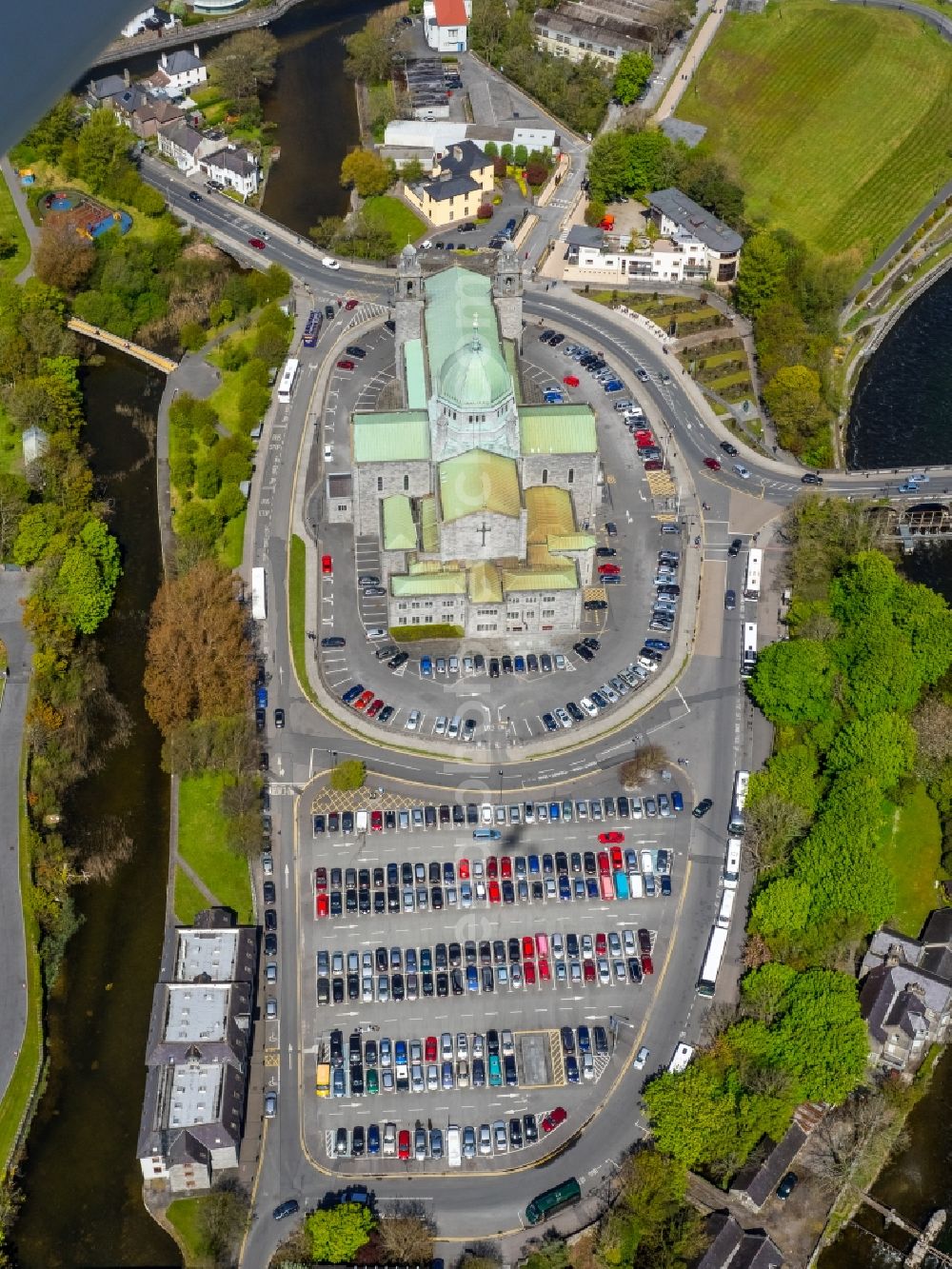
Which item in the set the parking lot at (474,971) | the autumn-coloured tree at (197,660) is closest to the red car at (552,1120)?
the parking lot at (474,971)

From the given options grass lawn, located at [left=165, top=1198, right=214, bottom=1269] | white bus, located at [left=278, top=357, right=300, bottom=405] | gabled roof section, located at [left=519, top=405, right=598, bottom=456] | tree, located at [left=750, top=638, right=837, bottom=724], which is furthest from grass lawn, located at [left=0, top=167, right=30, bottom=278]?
grass lawn, located at [left=165, top=1198, right=214, bottom=1269]

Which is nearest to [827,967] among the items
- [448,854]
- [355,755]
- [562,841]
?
[562,841]

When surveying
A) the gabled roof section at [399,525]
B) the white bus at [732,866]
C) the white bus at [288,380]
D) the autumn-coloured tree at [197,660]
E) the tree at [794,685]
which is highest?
the white bus at [288,380]

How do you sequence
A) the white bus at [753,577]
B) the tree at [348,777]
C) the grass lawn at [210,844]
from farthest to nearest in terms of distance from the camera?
the white bus at [753,577]
the tree at [348,777]
the grass lawn at [210,844]

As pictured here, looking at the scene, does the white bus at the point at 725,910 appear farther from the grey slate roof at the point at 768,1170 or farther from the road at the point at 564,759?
the grey slate roof at the point at 768,1170

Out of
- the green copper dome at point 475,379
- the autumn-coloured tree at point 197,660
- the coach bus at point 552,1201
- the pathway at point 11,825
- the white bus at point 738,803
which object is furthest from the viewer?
the green copper dome at point 475,379

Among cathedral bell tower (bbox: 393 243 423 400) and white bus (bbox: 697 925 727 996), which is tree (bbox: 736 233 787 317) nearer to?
cathedral bell tower (bbox: 393 243 423 400)

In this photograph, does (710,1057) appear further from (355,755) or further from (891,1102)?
(355,755)
